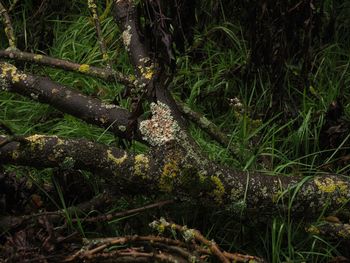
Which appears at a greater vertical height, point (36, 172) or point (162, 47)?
point (162, 47)

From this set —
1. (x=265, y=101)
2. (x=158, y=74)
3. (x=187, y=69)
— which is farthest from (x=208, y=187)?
(x=187, y=69)

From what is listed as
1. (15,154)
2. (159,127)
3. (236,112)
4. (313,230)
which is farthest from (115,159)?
(236,112)

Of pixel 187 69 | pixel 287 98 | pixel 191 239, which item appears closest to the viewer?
pixel 191 239

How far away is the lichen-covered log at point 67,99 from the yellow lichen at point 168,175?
0.25 meters

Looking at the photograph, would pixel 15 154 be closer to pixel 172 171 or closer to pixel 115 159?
pixel 115 159

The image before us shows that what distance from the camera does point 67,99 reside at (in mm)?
2180

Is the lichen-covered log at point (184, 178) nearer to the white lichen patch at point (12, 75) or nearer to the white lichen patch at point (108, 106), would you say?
the white lichen patch at point (108, 106)

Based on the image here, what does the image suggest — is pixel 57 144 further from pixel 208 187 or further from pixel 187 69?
pixel 187 69

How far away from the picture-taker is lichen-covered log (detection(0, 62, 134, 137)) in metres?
2.15

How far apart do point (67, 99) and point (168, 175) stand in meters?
0.51

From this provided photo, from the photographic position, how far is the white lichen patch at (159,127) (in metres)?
1.99

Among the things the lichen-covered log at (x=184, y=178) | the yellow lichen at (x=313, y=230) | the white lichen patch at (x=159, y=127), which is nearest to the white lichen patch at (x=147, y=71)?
the white lichen patch at (x=159, y=127)

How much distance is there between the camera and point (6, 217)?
196 centimetres

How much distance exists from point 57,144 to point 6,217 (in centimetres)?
29
